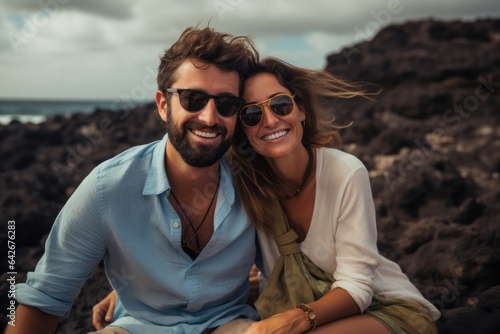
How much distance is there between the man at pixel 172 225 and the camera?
107 inches

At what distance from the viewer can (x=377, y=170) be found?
10328 millimetres

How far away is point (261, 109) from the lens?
3.04 m

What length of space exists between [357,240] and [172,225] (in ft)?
3.29

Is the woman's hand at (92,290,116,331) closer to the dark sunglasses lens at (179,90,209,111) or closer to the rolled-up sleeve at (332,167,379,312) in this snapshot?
the dark sunglasses lens at (179,90,209,111)

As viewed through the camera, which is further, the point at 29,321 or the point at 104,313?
the point at 104,313

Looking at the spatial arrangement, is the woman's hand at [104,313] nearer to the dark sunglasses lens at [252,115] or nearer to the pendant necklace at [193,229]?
the pendant necklace at [193,229]

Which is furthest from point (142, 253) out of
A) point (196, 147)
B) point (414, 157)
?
point (414, 157)

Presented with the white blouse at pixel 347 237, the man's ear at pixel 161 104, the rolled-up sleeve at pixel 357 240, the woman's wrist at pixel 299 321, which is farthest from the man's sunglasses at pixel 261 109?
the woman's wrist at pixel 299 321

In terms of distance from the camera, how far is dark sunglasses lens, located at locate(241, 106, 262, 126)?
3.04 meters

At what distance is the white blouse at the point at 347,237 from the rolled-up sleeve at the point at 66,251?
971mm

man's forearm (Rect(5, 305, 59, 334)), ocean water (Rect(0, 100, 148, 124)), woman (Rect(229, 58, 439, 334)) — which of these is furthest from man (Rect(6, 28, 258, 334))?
ocean water (Rect(0, 100, 148, 124))

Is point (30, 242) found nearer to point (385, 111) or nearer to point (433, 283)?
point (433, 283)

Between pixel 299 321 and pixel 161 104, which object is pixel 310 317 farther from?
pixel 161 104

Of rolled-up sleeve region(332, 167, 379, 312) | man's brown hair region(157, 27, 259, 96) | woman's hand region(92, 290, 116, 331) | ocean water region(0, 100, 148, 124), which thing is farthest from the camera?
ocean water region(0, 100, 148, 124)
